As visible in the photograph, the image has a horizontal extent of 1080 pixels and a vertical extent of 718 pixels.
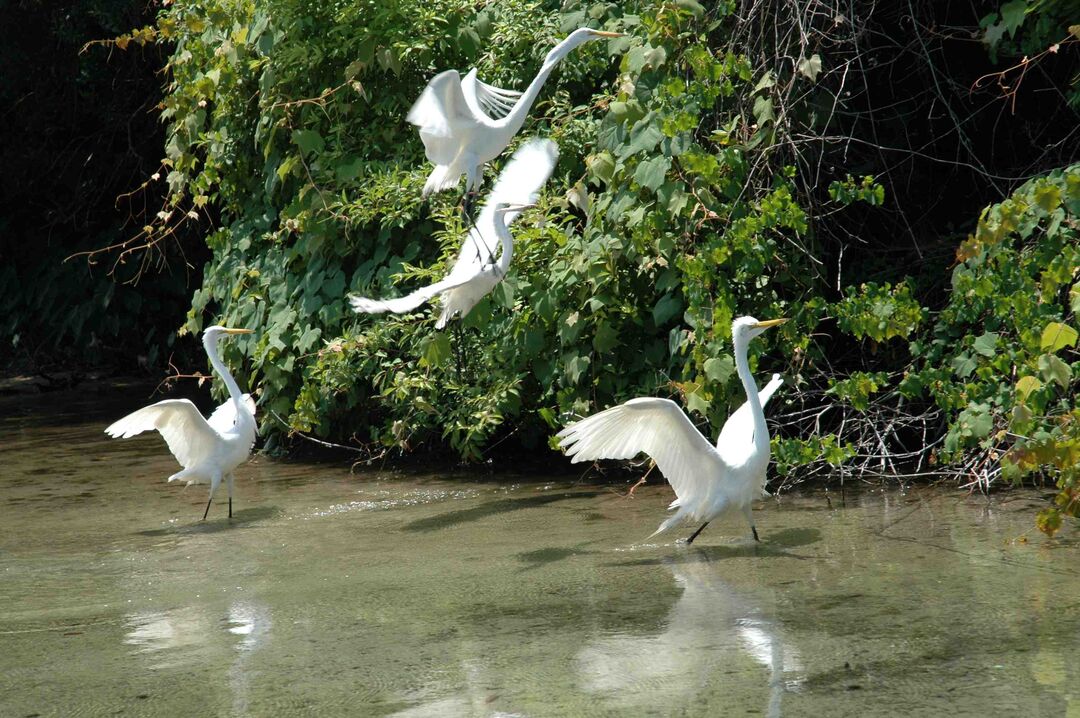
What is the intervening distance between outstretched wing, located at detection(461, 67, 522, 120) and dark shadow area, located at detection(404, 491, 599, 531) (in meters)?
2.03

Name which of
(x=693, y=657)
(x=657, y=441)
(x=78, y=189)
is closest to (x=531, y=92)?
(x=657, y=441)

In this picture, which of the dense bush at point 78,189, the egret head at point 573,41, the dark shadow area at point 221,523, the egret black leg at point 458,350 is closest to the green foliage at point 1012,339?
the egret head at point 573,41

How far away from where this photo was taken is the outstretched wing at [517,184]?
274 inches

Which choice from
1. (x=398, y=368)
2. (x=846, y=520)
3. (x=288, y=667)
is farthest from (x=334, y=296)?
(x=288, y=667)

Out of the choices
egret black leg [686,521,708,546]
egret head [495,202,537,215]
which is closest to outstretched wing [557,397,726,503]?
egret black leg [686,521,708,546]

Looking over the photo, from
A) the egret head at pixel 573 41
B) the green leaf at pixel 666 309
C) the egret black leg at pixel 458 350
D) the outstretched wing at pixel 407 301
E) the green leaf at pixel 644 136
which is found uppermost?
the egret head at pixel 573 41

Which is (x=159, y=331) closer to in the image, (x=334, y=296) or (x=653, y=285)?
(x=334, y=296)

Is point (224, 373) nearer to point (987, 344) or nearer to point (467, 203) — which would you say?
point (467, 203)

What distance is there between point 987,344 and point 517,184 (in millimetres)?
2726

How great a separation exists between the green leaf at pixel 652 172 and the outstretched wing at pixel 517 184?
674 millimetres

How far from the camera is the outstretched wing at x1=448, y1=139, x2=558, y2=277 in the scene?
696 centimetres

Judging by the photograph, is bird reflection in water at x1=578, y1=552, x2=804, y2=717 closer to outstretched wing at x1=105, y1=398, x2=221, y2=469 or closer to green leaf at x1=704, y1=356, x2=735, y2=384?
green leaf at x1=704, y1=356, x2=735, y2=384

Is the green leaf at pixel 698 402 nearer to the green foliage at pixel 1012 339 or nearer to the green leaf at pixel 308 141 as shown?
the green foliage at pixel 1012 339

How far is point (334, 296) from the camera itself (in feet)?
27.5
